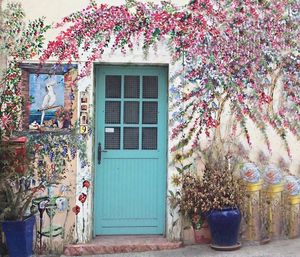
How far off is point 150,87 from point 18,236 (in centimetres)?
256

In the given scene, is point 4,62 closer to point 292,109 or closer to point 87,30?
point 87,30

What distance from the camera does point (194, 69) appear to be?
6598mm

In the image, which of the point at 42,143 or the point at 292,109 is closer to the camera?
the point at 42,143

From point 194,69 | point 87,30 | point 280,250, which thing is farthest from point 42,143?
point 280,250

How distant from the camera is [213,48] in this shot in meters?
6.63

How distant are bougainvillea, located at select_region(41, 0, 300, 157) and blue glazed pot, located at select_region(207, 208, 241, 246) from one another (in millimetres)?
1037

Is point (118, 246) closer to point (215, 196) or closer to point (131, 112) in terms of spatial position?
point (215, 196)

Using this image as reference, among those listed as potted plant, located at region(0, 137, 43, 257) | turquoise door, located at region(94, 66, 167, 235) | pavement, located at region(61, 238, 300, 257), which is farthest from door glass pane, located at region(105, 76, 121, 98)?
pavement, located at region(61, 238, 300, 257)

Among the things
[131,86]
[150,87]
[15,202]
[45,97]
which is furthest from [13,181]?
[150,87]

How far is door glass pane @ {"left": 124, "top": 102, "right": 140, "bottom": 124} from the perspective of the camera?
672 centimetres

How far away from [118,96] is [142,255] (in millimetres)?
2100

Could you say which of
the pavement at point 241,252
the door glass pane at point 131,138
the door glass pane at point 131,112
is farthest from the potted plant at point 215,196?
the door glass pane at point 131,112

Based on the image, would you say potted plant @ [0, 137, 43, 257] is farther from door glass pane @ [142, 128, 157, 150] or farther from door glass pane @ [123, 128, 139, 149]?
door glass pane @ [142, 128, 157, 150]

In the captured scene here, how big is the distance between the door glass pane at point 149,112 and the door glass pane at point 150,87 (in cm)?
11
